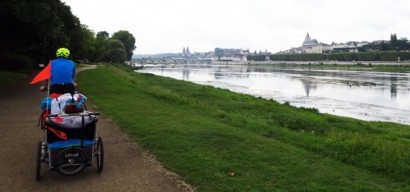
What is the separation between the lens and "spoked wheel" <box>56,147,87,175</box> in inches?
273

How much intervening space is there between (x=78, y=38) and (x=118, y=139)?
4629 cm

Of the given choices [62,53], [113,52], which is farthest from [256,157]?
[113,52]

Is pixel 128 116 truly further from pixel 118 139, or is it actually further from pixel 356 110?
pixel 356 110

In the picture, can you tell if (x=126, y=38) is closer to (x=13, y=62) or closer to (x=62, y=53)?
(x=13, y=62)

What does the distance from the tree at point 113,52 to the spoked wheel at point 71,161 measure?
104m

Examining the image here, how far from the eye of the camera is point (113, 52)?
357 ft

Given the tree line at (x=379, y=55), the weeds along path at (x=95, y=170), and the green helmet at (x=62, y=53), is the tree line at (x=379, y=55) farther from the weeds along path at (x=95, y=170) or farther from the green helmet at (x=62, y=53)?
the green helmet at (x=62, y=53)

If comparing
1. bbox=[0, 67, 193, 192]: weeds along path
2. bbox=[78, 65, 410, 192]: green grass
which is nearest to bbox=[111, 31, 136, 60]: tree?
bbox=[78, 65, 410, 192]: green grass

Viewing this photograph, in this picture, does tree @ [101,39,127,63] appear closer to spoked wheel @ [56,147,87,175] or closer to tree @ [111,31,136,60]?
tree @ [111,31,136,60]

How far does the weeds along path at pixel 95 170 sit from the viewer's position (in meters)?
6.81

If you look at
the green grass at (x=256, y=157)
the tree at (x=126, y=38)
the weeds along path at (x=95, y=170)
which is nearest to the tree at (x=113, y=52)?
the tree at (x=126, y=38)

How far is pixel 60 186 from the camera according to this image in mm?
6836

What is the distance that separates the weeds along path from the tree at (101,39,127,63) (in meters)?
99.4

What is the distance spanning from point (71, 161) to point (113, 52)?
104590 mm
